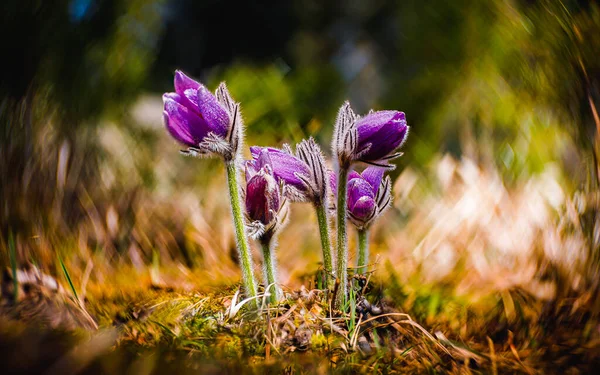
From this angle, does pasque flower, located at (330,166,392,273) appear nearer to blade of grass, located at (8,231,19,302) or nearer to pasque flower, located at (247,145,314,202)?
pasque flower, located at (247,145,314,202)

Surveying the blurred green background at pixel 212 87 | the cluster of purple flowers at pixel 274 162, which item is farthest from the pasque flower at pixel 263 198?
the blurred green background at pixel 212 87

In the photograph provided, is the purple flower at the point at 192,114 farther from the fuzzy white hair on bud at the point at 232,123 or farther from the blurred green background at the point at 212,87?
the blurred green background at the point at 212,87

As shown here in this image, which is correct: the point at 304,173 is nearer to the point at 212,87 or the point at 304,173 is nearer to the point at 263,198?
the point at 263,198

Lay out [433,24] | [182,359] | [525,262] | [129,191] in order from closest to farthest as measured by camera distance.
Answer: [182,359] < [525,262] < [129,191] < [433,24]

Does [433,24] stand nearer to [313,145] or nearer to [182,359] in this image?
[313,145]

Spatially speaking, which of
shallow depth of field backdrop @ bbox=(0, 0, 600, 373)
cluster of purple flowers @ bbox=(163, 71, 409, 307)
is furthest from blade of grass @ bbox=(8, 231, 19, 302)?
cluster of purple flowers @ bbox=(163, 71, 409, 307)

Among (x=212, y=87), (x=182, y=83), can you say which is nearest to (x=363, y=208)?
(x=182, y=83)

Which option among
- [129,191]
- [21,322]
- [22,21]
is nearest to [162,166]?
[129,191]
